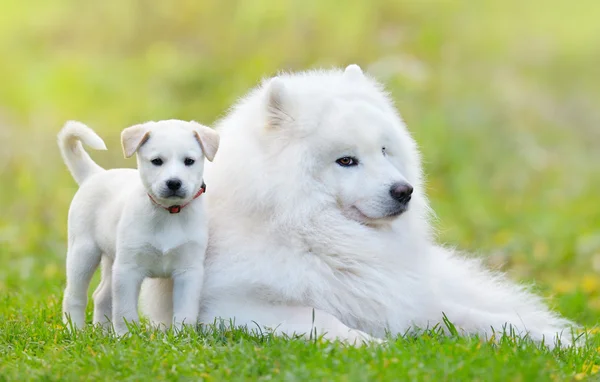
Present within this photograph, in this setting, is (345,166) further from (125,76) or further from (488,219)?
(125,76)

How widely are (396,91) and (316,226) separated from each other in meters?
→ 6.77

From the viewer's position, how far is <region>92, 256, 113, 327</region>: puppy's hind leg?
464cm

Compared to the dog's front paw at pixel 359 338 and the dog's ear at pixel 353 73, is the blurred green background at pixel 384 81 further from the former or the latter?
the dog's front paw at pixel 359 338

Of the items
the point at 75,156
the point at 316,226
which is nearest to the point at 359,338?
the point at 316,226

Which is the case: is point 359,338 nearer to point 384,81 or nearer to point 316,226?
point 316,226

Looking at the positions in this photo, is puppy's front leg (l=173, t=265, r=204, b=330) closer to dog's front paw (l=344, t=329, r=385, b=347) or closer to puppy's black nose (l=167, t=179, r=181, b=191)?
puppy's black nose (l=167, t=179, r=181, b=191)

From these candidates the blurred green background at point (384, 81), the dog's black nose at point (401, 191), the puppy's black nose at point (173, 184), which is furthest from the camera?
the blurred green background at point (384, 81)

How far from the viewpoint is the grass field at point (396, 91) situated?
8.91 metres

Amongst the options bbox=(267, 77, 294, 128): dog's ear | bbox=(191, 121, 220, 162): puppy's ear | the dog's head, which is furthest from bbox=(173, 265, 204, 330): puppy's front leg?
bbox=(267, 77, 294, 128): dog's ear

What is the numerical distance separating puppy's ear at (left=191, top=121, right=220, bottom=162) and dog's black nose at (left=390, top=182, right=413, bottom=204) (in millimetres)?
927

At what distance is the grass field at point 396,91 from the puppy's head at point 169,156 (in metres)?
2.96

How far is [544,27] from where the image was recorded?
41.3ft

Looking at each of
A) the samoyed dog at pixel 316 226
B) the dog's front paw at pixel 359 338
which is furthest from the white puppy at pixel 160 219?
the dog's front paw at pixel 359 338

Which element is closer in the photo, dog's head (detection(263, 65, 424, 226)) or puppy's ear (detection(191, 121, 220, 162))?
puppy's ear (detection(191, 121, 220, 162))
